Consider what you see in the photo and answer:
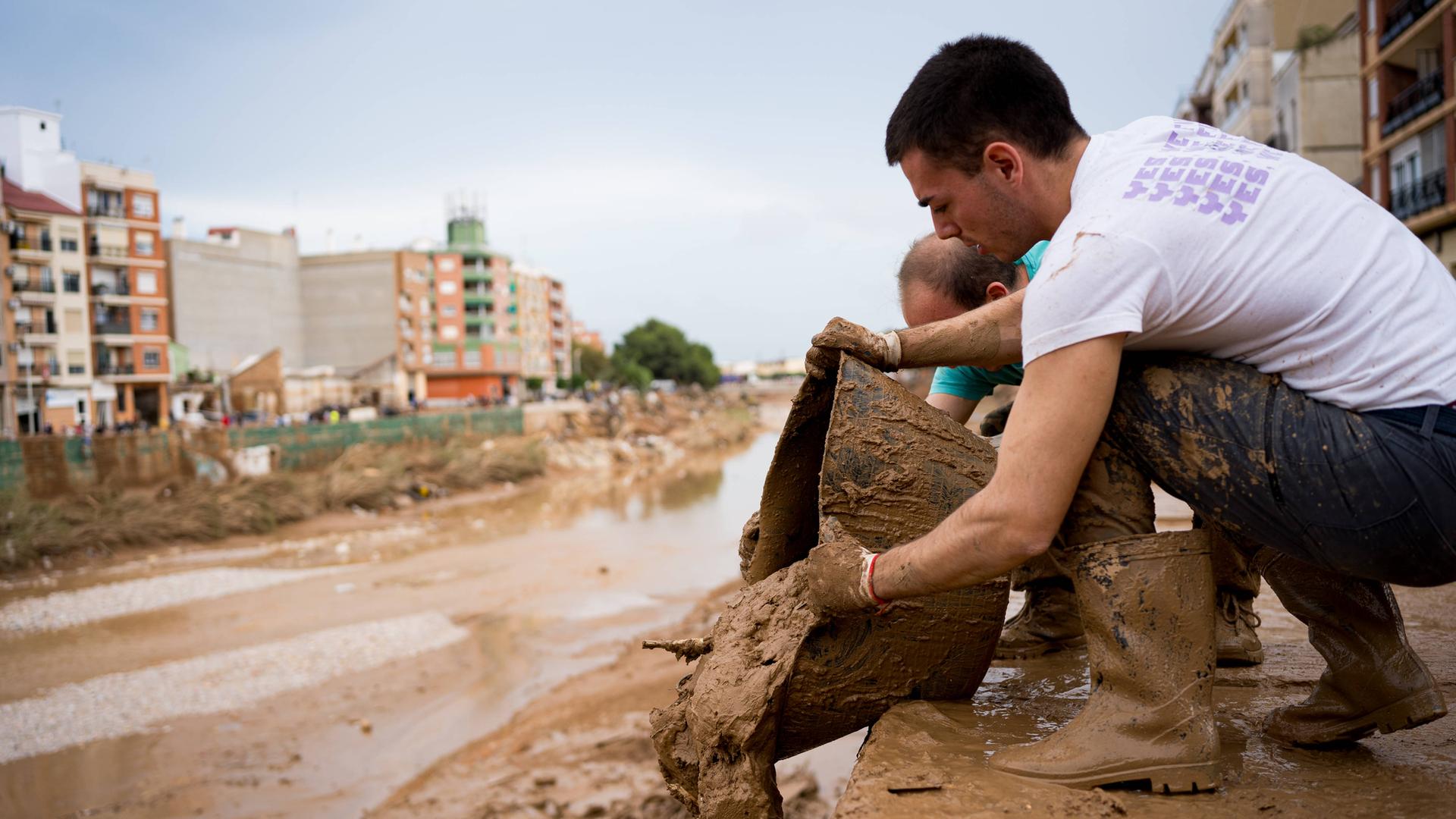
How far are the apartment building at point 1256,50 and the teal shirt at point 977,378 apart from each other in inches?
1111

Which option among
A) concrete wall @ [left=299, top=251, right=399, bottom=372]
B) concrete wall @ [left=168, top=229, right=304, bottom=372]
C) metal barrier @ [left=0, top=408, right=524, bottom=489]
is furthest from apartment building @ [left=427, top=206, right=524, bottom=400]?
metal barrier @ [left=0, top=408, right=524, bottom=489]

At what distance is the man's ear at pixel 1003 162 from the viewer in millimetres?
2152

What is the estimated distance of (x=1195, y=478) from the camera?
2088 mm

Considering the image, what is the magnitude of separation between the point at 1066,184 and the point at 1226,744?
4.64ft

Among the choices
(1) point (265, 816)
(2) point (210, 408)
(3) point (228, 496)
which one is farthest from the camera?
(2) point (210, 408)

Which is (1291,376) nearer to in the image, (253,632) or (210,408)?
(253,632)

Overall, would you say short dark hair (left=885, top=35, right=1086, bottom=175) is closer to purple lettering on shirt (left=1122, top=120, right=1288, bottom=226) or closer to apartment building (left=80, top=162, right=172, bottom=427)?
purple lettering on shirt (left=1122, top=120, right=1288, bottom=226)

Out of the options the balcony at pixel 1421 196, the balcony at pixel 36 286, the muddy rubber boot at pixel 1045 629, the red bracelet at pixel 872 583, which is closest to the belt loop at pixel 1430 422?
the red bracelet at pixel 872 583

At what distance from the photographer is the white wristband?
2.57 meters

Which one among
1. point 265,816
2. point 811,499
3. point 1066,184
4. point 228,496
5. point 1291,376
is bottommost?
point 265,816

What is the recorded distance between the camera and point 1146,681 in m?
2.06

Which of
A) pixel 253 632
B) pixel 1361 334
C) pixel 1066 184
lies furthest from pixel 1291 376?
pixel 253 632

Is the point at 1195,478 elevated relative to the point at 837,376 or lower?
lower

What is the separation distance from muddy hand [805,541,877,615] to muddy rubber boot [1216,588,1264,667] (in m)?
1.51
